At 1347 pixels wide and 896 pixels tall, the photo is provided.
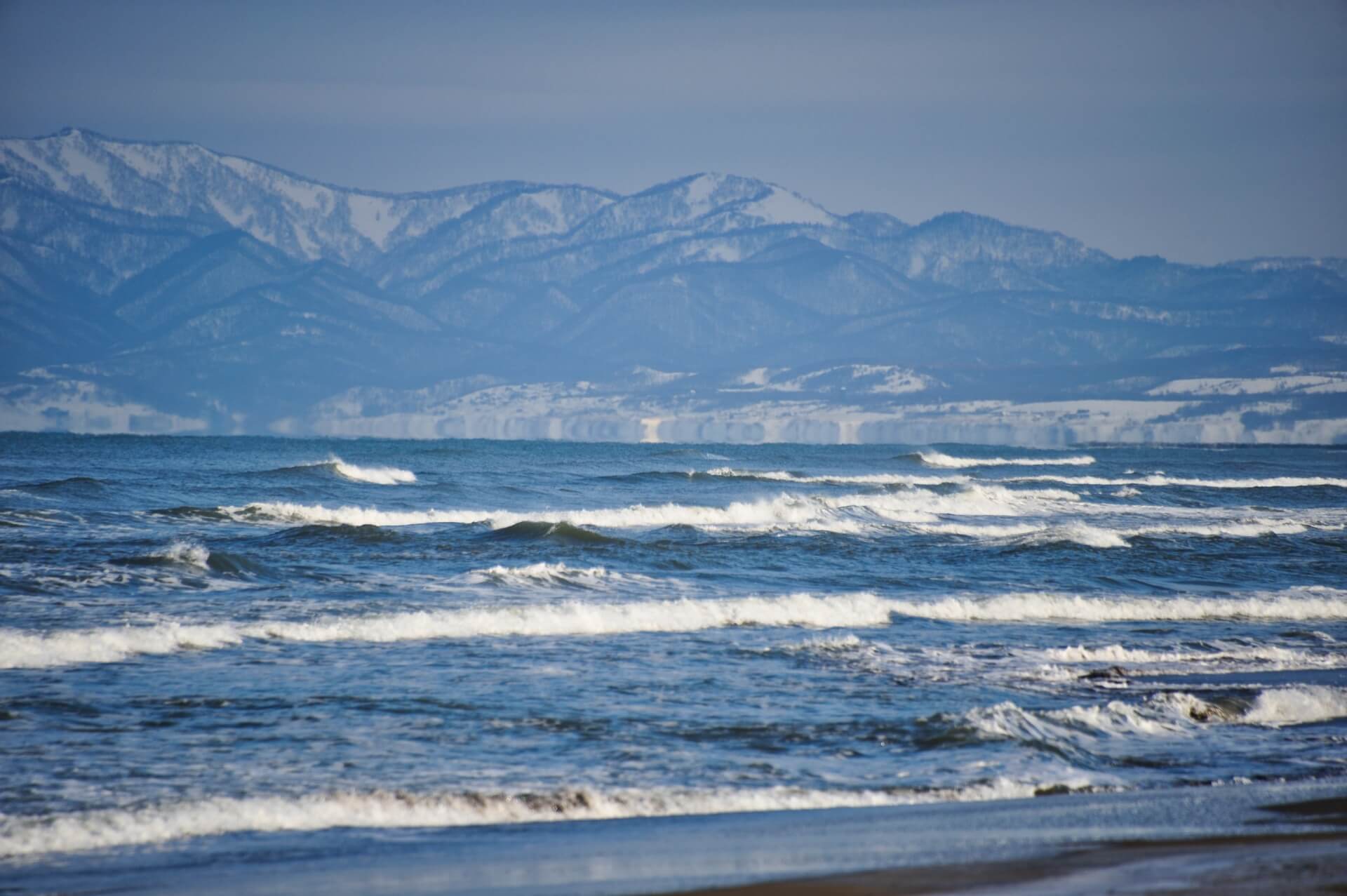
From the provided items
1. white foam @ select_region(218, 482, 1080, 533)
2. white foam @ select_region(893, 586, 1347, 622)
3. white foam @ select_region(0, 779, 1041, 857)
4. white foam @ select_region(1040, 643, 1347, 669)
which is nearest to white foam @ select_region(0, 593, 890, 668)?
white foam @ select_region(893, 586, 1347, 622)

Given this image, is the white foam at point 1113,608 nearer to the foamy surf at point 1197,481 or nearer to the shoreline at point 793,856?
the shoreline at point 793,856

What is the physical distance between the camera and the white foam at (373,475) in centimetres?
4831

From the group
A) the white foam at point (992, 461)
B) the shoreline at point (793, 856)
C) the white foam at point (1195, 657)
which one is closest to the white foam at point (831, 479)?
the white foam at point (992, 461)

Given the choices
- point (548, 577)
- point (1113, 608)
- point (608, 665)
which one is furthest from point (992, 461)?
point (608, 665)

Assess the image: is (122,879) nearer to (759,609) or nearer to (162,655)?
(162,655)

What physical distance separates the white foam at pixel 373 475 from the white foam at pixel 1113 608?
30.9 metres

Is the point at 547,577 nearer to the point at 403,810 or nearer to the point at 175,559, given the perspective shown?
the point at 175,559

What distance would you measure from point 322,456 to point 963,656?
63705 millimetres

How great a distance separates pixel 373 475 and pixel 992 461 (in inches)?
2061

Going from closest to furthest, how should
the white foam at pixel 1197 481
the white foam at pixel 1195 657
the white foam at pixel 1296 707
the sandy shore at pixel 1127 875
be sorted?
the sandy shore at pixel 1127 875
the white foam at pixel 1296 707
the white foam at pixel 1195 657
the white foam at pixel 1197 481

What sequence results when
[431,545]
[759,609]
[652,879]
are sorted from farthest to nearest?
[431,545] < [759,609] < [652,879]

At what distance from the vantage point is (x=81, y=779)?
30.7 feet

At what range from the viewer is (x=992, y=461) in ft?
294

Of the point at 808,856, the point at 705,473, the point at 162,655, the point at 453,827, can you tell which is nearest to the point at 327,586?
the point at 162,655
